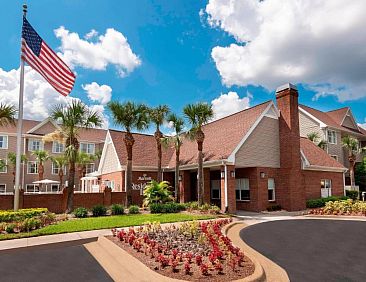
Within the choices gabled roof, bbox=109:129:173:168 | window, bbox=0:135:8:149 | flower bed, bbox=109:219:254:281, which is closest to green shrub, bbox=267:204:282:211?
gabled roof, bbox=109:129:173:168

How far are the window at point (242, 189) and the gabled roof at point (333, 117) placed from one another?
18.2m

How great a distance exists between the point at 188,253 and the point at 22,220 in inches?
349

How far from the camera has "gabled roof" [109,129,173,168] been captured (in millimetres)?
25484

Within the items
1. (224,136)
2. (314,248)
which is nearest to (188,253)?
(314,248)

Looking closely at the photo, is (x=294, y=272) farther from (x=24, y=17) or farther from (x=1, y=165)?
(x=1, y=165)

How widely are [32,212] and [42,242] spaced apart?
4828 millimetres

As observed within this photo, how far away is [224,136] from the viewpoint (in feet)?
76.8

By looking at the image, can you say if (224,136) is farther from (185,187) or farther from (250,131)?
(185,187)

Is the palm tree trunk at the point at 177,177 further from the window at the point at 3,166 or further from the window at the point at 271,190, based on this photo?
the window at the point at 3,166

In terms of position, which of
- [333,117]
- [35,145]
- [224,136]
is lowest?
[224,136]

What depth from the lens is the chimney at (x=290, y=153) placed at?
21953mm

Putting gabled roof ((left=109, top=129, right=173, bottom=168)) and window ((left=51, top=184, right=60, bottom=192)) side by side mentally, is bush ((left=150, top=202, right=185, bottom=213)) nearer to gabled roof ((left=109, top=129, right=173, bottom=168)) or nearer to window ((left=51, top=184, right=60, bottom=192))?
gabled roof ((left=109, top=129, right=173, bottom=168))

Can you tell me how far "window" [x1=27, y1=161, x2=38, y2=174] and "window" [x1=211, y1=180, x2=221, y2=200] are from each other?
27.0 meters

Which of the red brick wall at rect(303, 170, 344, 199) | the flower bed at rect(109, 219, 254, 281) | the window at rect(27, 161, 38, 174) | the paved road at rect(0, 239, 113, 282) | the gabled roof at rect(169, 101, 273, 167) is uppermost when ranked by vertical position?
the gabled roof at rect(169, 101, 273, 167)
